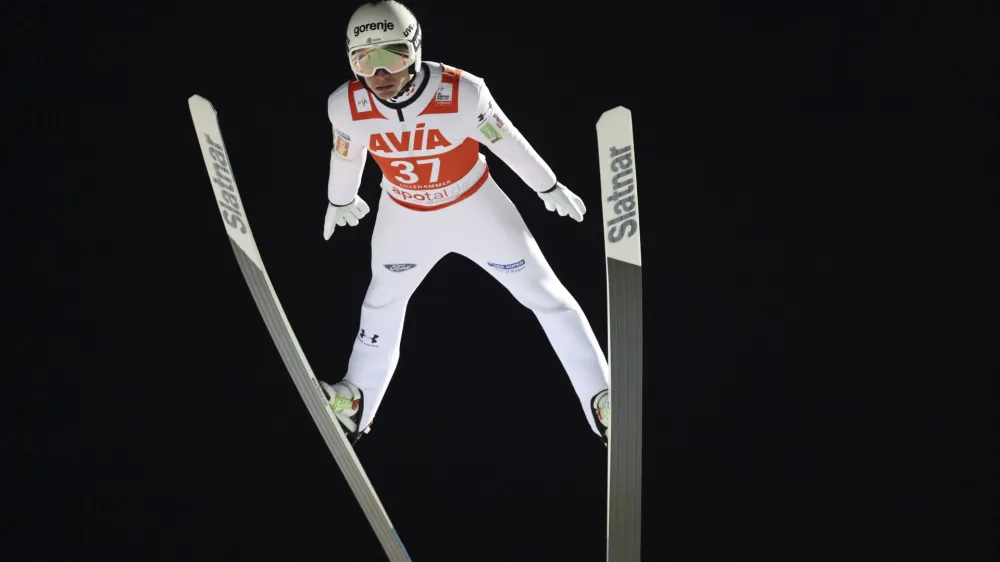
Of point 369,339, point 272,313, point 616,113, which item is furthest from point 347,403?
point 616,113

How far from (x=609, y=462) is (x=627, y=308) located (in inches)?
15.4

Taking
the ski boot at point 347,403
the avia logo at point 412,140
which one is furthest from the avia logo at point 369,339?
the avia logo at point 412,140

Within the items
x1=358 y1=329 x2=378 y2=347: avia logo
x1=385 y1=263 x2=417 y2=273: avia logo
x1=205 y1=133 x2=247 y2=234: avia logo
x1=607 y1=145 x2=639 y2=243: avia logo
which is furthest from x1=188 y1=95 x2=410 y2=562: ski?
x1=607 y1=145 x2=639 y2=243: avia logo

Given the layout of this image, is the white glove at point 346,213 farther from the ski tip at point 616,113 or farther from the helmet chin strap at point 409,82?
the ski tip at point 616,113

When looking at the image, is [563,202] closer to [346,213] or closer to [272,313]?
[346,213]

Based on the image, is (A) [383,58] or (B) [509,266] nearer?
(A) [383,58]

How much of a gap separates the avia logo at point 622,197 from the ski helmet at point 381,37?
1.52 feet

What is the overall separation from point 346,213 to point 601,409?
0.73 m

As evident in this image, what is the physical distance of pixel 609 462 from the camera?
9.96ft

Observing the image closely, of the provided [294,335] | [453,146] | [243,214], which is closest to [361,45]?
[453,146]

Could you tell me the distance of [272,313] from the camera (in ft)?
10.0

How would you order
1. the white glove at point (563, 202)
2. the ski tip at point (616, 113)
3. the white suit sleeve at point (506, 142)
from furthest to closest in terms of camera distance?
1. the white glove at point (563, 202)
2. the white suit sleeve at point (506, 142)
3. the ski tip at point (616, 113)

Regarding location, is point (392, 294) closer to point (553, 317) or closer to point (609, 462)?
point (553, 317)

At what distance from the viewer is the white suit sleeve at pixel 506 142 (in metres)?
2.83
